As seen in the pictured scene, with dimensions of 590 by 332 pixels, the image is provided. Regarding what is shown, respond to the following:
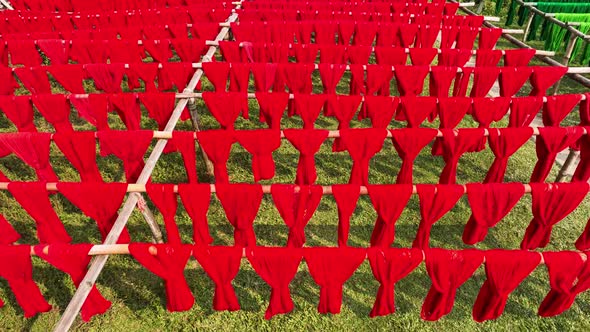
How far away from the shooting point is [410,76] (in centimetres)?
646

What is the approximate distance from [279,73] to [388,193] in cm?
335

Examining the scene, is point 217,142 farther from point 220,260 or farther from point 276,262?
point 276,262

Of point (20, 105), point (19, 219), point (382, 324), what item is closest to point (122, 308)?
point (19, 219)

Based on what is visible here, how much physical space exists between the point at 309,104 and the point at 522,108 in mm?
3276

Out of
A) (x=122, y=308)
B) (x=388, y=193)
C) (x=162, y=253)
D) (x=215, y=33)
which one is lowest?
(x=122, y=308)

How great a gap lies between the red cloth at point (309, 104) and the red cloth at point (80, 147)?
2.88 meters

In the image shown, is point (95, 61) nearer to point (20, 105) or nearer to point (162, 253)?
point (20, 105)

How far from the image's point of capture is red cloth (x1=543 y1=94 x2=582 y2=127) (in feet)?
18.5

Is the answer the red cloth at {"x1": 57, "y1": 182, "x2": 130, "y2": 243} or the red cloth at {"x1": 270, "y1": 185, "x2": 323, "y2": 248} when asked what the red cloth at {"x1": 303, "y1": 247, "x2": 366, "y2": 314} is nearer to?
the red cloth at {"x1": 270, "y1": 185, "x2": 323, "y2": 248}

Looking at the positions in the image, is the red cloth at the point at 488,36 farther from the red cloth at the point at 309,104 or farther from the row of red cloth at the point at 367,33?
the red cloth at the point at 309,104

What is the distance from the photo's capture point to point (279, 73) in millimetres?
6598

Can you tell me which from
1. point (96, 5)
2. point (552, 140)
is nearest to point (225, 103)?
point (552, 140)

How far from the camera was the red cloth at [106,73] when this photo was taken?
634 centimetres

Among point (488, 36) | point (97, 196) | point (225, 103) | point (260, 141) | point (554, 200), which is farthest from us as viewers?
point (488, 36)
